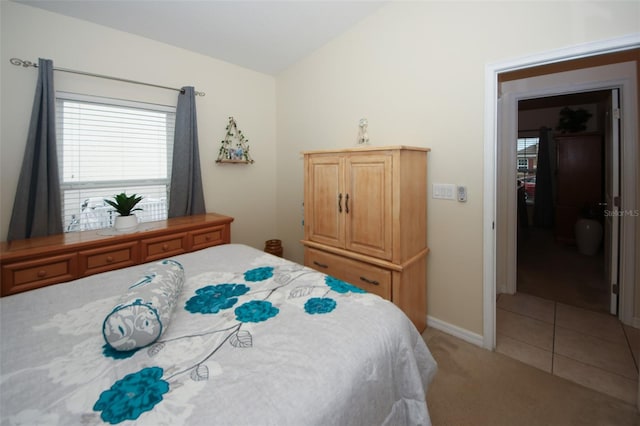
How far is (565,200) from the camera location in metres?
5.04

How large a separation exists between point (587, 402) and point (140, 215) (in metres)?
3.74

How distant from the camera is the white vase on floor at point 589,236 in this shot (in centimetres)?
442

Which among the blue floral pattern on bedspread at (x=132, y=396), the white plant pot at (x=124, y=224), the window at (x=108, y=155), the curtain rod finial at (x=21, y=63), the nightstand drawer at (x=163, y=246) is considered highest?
the curtain rod finial at (x=21, y=63)

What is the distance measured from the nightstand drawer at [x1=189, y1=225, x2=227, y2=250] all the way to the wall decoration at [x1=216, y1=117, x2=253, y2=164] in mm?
898

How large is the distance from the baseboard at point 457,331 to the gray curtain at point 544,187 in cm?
511

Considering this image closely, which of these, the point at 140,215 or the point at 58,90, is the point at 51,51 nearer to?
the point at 58,90

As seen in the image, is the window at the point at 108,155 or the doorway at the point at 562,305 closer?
the doorway at the point at 562,305

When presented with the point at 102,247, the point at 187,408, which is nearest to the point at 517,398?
the point at 187,408

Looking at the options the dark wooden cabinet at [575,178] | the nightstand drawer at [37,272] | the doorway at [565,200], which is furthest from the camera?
the dark wooden cabinet at [575,178]

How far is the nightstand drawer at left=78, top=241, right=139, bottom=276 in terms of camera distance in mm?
2066

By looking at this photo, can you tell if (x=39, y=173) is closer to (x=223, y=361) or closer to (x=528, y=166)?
(x=223, y=361)

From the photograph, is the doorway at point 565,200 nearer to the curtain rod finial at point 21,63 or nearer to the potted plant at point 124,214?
the potted plant at point 124,214

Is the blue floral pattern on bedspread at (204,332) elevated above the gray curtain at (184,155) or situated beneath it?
situated beneath

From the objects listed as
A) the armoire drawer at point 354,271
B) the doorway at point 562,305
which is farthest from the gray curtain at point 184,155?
the doorway at point 562,305
